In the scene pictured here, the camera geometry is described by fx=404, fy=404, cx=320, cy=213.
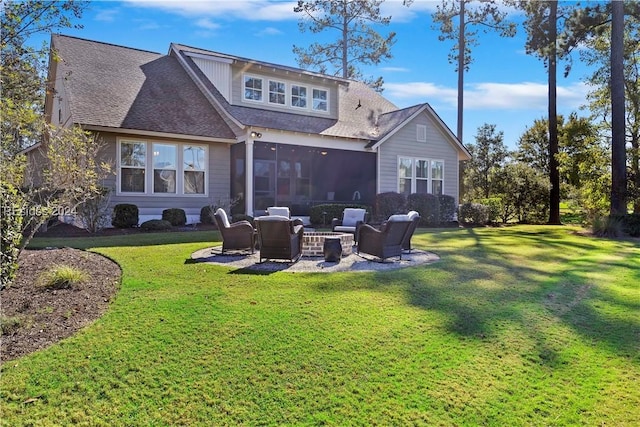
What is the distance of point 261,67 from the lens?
55.6 feet

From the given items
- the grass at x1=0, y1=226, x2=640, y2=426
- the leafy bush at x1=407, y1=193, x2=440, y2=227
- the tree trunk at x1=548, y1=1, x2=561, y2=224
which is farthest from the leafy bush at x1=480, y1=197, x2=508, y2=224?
the grass at x1=0, y1=226, x2=640, y2=426

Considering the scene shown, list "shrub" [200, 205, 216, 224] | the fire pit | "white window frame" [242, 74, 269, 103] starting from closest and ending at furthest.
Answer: the fire pit → "shrub" [200, 205, 216, 224] → "white window frame" [242, 74, 269, 103]

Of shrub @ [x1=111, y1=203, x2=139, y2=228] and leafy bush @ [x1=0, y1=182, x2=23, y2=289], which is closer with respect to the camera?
leafy bush @ [x1=0, y1=182, x2=23, y2=289]

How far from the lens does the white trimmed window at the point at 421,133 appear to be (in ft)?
62.1

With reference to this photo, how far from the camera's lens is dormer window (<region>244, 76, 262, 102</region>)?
56.0ft

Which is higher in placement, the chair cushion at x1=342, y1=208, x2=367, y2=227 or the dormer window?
the dormer window

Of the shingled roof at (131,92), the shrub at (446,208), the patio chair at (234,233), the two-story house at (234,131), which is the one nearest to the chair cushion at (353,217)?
the patio chair at (234,233)

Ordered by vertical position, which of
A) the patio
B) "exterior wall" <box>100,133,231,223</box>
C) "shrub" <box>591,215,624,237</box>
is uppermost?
"exterior wall" <box>100,133,231,223</box>

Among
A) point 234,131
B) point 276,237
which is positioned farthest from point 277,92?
point 276,237

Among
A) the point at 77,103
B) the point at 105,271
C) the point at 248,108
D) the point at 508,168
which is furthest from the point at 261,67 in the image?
the point at 508,168

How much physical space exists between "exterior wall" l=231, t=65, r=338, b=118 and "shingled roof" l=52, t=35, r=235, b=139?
144 cm

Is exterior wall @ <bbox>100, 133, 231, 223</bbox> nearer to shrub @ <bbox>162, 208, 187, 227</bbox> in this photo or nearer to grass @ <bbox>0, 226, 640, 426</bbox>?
shrub @ <bbox>162, 208, 187, 227</bbox>

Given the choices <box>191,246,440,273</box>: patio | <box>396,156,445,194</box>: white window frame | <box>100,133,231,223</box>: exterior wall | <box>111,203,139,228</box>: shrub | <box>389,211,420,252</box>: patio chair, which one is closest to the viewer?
<box>191,246,440,273</box>: patio

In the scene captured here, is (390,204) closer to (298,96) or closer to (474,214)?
(474,214)
